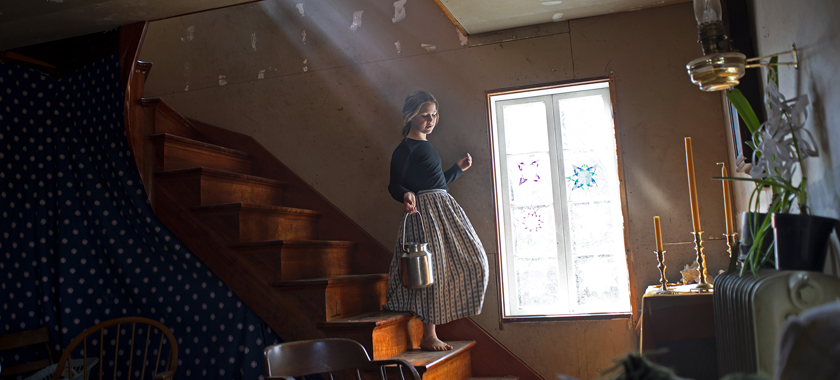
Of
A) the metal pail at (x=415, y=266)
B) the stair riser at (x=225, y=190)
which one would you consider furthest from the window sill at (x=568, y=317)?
the stair riser at (x=225, y=190)

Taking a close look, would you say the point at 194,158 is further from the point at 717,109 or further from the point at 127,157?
the point at 717,109

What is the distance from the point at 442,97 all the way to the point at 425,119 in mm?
510

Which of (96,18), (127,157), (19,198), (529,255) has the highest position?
(96,18)

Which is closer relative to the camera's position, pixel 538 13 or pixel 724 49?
pixel 724 49

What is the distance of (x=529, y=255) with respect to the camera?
314 cm

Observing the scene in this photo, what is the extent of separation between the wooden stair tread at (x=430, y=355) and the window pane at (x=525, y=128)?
47.0 inches

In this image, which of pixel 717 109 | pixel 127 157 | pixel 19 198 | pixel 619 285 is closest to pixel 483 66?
pixel 717 109

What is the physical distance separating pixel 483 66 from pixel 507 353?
1.68m

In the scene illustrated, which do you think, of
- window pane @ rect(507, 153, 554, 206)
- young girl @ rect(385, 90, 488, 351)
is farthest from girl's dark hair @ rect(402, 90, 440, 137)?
window pane @ rect(507, 153, 554, 206)

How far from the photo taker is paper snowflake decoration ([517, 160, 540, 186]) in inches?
125

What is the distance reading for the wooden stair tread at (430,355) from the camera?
7.55 ft

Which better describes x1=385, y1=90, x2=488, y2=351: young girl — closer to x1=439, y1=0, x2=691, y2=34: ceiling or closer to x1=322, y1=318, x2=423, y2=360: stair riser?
x1=322, y1=318, x2=423, y2=360: stair riser

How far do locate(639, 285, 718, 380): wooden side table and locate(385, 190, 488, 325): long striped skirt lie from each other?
96 cm

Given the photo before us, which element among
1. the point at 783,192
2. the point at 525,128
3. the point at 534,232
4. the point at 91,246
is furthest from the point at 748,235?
the point at 91,246
